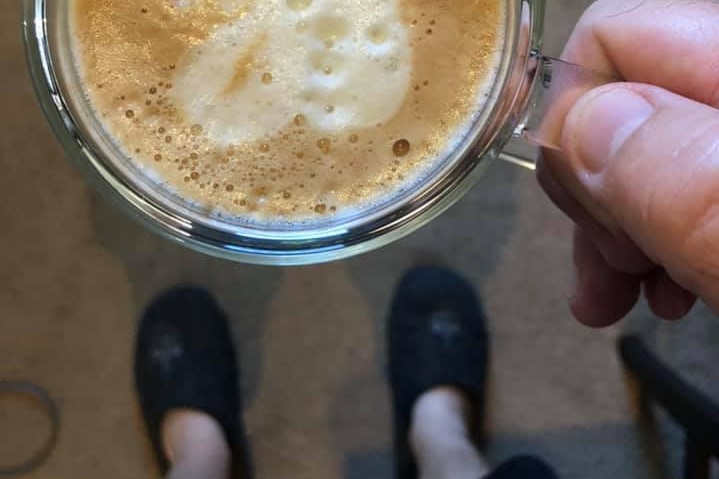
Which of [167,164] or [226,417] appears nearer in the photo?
[167,164]

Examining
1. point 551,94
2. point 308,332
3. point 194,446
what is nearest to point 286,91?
point 551,94

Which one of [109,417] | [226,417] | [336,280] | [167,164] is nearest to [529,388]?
[336,280]

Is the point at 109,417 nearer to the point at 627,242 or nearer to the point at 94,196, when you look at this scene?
the point at 94,196

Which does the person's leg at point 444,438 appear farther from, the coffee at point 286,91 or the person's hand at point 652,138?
the coffee at point 286,91

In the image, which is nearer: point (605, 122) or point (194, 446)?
point (605, 122)

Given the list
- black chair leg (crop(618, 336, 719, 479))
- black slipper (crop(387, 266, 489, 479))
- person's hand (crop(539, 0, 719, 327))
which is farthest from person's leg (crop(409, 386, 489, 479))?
person's hand (crop(539, 0, 719, 327))

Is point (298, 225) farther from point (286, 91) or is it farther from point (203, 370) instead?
point (203, 370)
